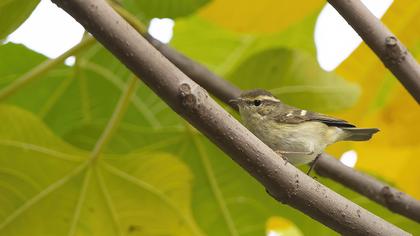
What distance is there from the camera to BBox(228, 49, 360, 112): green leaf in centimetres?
219

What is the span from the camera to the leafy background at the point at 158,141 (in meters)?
2.13

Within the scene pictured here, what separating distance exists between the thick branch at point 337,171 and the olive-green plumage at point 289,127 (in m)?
0.05

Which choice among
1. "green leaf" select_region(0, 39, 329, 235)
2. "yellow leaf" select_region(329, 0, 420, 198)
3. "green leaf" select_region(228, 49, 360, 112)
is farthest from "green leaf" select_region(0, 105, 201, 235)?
"yellow leaf" select_region(329, 0, 420, 198)

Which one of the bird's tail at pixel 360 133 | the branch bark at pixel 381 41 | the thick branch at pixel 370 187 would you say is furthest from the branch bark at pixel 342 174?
the branch bark at pixel 381 41

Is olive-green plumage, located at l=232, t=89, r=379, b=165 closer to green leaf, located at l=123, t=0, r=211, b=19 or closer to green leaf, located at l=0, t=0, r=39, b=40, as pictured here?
green leaf, located at l=123, t=0, r=211, b=19

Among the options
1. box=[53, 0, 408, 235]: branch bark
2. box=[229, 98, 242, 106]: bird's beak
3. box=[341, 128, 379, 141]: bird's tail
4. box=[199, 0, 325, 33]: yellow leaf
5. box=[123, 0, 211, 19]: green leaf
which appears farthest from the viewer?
box=[229, 98, 242, 106]: bird's beak

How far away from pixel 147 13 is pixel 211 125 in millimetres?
751

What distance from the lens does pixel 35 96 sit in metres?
2.39

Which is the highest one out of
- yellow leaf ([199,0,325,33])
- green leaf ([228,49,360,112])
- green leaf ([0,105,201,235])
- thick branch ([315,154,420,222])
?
yellow leaf ([199,0,325,33])

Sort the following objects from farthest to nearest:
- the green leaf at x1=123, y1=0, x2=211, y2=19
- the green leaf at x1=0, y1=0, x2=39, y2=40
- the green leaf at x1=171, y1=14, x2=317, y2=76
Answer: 1. the green leaf at x1=171, y1=14, x2=317, y2=76
2. the green leaf at x1=123, y1=0, x2=211, y2=19
3. the green leaf at x1=0, y1=0, x2=39, y2=40

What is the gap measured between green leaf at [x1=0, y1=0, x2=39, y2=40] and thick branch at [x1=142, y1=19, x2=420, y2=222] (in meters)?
0.50

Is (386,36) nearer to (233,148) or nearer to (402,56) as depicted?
(402,56)

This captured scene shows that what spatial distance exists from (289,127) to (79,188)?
808 millimetres

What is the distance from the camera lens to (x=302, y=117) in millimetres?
2535
